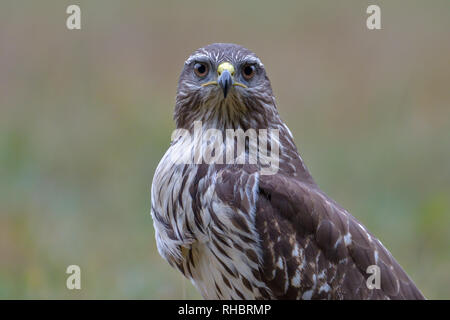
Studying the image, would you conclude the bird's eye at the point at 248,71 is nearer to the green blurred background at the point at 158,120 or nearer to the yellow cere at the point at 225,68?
the yellow cere at the point at 225,68

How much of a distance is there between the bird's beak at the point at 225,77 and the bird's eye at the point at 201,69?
19 cm

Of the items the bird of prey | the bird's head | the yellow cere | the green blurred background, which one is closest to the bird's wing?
the bird of prey

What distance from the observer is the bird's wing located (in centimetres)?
546

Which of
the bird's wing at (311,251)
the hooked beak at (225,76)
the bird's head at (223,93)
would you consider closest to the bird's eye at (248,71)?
the bird's head at (223,93)

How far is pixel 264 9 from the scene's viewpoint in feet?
39.1

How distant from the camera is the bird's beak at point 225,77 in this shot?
5637 millimetres

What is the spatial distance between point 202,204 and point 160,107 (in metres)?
4.77

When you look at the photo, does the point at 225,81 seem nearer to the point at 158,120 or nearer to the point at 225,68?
the point at 225,68

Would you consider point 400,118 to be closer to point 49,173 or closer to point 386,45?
point 386,45

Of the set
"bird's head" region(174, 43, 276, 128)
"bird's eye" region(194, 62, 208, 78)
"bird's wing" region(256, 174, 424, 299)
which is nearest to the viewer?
"bird's wing" region(256, 174, 424, 299)

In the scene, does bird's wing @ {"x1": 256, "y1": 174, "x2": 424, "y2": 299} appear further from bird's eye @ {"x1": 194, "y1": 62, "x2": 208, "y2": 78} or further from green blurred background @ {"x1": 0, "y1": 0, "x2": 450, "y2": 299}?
green blurred background @ {"x1": 0, "y1": 0, "x2": 450, "y2": 299}

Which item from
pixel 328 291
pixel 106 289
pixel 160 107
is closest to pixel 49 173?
pixel 160 107

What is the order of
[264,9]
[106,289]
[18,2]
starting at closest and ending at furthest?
[106,289]
[18,2]
[264,9]

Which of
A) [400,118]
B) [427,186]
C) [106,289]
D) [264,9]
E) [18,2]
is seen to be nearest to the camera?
[106,289]
